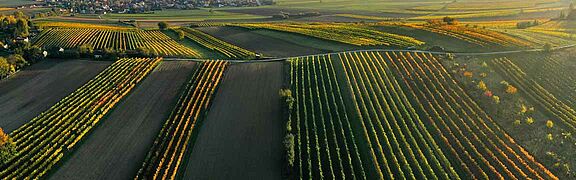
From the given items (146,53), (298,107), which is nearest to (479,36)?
(298,107)

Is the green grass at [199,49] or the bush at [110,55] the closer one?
the bush at [110,55]

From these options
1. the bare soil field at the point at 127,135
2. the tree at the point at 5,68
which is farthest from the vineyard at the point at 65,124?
the tree at the point at 5,68

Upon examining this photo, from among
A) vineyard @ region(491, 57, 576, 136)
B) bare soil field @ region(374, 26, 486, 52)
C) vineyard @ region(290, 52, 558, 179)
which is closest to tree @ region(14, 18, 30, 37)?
vineyard @ region(290, 52, 558, 179)

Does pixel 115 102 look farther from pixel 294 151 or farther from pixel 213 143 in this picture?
pixel 294 151

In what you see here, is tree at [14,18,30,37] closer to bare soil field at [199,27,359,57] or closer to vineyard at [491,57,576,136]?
bare soil field at [199,27,359,57]

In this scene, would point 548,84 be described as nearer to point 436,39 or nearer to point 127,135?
point 436,39

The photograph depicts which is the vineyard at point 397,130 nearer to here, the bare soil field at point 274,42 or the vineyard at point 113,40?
the bare soil field at point 274,42
